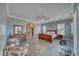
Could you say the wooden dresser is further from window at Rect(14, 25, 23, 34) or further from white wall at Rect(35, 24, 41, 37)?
window at Rect(14, 25, 23, 34)

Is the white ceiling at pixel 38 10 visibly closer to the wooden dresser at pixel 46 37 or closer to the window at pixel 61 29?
the window at pixel 61 29

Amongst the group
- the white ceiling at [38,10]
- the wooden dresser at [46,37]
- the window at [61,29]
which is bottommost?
the wooden dresser at [46,37]

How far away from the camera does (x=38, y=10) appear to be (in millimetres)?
2225

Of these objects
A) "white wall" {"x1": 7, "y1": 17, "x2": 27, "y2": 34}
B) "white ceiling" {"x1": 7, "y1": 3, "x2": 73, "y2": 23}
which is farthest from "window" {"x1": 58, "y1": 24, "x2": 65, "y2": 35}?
"white wall" {"x1": 7, "y1": 17, "x2": 27, "y2": 34}

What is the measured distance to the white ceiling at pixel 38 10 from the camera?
2209 mm

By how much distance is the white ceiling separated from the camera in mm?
2209

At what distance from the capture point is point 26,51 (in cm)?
224

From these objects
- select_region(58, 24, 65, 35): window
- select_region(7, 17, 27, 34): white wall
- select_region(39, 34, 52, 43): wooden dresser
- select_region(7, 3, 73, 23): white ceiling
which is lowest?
select_region(39, 34, 52, 43): wooden dresser

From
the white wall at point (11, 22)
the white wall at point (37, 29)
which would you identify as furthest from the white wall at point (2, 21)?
the white wall at point (37, 29)

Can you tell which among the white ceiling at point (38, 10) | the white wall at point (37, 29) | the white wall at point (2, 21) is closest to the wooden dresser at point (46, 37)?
the white wall at point (37, 29)

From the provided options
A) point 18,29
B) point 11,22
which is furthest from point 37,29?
point 11,22

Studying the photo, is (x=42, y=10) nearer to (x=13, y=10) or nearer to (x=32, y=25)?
(x=32, y=25)

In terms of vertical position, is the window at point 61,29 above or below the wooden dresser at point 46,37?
above

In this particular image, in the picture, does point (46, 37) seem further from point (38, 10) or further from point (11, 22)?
point (11, 22)
